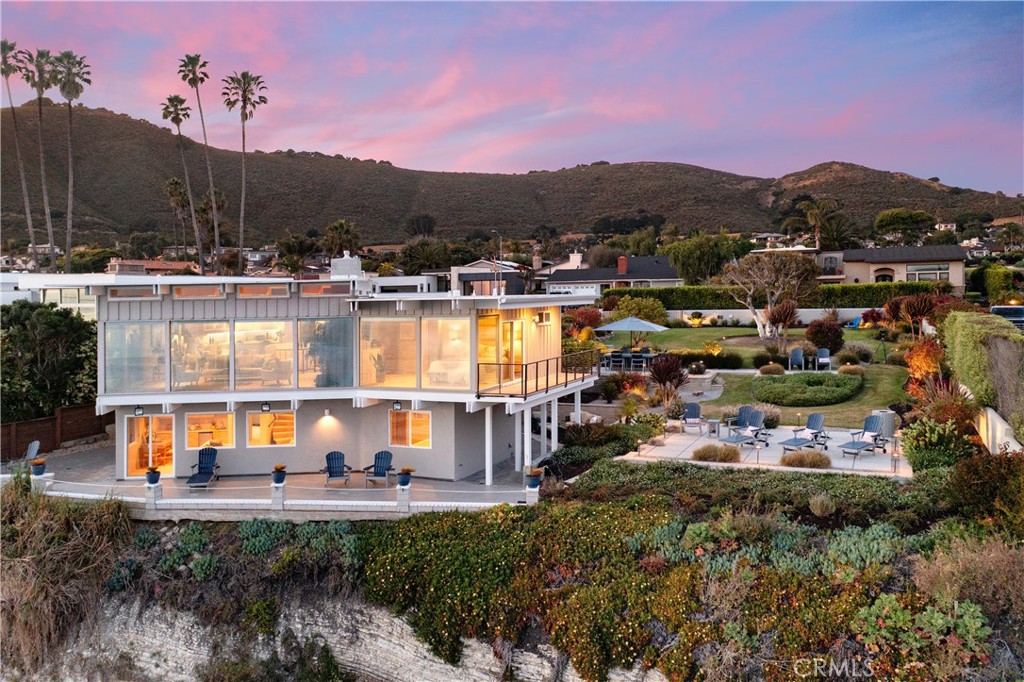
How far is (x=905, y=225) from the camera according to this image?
7544cm

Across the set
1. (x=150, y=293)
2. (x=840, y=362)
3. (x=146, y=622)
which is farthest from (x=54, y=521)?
(x=840, y=362)

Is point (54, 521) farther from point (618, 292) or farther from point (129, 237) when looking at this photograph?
point (129, 237)

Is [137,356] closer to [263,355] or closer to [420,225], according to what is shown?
[263,355]

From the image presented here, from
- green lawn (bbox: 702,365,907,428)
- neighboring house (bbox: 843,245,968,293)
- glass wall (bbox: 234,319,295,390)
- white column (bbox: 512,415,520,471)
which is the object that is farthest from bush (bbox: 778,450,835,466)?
neighboring house (bbox: 843,245,968,293)

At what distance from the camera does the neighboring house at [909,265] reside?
51156 mm

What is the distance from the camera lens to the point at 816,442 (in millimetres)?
17828

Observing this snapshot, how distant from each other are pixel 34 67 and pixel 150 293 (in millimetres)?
25837

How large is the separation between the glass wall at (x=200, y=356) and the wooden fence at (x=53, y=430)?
5729mm

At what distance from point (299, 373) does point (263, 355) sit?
0.91 metres

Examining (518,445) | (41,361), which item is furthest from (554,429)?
(41,361)

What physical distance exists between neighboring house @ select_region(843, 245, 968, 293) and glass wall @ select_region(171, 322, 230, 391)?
150 feet

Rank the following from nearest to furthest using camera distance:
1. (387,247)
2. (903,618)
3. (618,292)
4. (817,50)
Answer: (903,618) < (817,50) < (618,292) < (387,247)

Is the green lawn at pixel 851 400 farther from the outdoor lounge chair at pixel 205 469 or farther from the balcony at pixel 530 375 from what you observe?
the outdoor lounge chair at pixel 205 469

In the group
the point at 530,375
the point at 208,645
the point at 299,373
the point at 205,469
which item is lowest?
the point at 208,645
